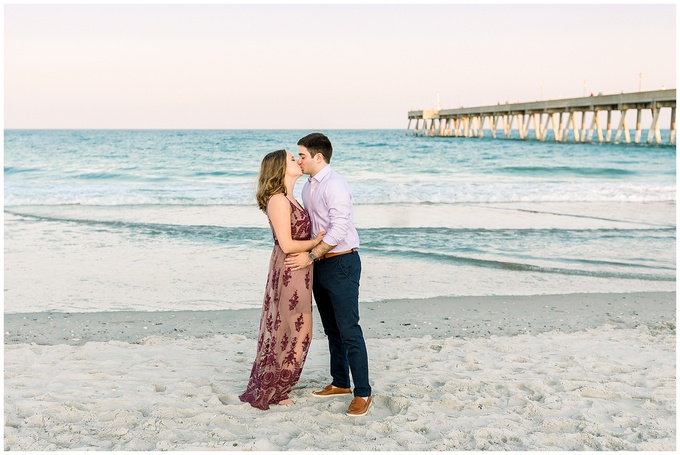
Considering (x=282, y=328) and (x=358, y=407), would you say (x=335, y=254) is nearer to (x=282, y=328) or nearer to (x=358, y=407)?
(x=282, y=328)

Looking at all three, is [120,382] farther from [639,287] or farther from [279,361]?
[639,287]

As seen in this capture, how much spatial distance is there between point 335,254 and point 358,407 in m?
0.93

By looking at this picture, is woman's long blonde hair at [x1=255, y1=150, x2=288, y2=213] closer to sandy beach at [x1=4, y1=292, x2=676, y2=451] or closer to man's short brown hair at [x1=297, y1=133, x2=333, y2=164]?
man's short brown hair at [x1=297, y1=133, x2=333, y2=164]

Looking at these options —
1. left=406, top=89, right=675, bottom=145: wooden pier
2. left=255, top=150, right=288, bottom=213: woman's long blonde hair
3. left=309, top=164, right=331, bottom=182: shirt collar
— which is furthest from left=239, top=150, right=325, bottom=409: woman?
left=406, top=89, right=675, bottom=145: wooden pier

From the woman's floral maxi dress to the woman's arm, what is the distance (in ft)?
0.29

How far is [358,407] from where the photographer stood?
14.2 feet

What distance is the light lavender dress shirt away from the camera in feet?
13.4

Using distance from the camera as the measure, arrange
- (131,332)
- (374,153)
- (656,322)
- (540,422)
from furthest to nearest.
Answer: (374,153) < (656,322) < (131,332) < (540,422)

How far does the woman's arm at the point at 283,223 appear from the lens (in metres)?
4.14

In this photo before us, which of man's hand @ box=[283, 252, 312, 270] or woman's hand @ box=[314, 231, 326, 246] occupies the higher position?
woman's hand @ box=[314, 231, 326, 246]

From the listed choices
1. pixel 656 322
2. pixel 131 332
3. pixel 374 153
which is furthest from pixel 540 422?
pixel 374 153

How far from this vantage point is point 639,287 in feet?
27.6

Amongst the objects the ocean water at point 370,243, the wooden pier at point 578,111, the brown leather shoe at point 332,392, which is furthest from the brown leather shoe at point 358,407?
the wooden pier at point 578,111

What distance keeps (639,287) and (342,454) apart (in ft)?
19.1
